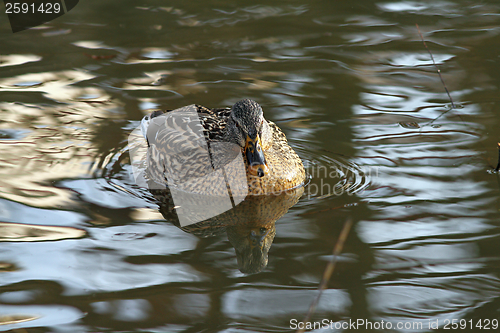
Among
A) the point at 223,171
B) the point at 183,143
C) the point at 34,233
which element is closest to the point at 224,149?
the point at 223,171

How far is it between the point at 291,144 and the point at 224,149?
110cm

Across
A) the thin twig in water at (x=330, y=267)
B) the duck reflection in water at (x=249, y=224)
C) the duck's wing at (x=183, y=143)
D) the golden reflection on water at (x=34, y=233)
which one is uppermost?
the duck's wing at (x=183, y=143)

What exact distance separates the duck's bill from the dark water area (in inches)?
20.8

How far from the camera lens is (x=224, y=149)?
6.04 meters

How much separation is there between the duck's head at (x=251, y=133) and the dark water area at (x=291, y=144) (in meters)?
0.61

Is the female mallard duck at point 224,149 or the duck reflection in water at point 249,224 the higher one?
the female mallard duck at point 224,149

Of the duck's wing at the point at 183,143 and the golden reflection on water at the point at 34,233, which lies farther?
the duck's wing at the point at 183,143

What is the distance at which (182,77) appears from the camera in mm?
8391

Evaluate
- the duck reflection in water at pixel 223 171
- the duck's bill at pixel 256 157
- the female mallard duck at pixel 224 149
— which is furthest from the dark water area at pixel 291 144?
the duck's bill at pixel 256 157

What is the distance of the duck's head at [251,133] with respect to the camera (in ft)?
18.0

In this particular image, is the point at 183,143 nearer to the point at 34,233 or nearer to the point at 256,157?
the point at 256,157

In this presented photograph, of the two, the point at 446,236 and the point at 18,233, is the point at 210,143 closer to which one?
the point at 18,233

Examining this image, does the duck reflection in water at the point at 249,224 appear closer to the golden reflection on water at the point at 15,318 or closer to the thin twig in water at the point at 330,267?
the thin twig in water at the point at 330,267

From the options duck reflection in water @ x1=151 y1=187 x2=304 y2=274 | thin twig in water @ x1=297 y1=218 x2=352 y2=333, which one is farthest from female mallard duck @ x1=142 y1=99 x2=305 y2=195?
thin twig in water @ x1=297 y1=218 x2=352 y2=333
